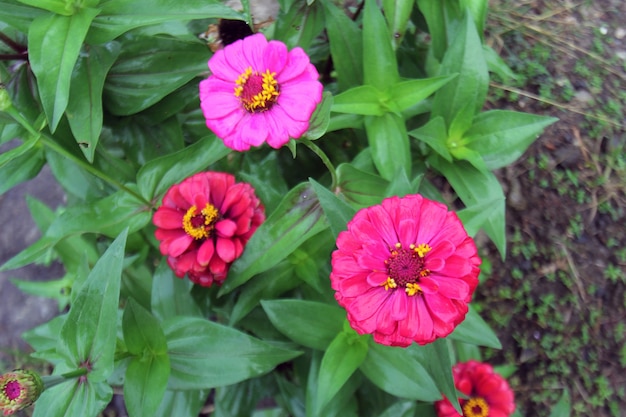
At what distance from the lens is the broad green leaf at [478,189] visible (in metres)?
1.14

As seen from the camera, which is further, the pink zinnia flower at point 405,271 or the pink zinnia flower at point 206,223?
the pink zinnia flower at point 206,223

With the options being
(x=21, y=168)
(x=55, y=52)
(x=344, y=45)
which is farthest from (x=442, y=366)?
(x=21, y=168)

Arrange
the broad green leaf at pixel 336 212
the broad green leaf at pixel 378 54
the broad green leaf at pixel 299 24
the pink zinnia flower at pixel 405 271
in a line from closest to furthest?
1. the pink zinnia flower at pixel 405 271
2. the broad green leaf at pixel 336 212
3. the broad green leaf at pixel 378 54
4. the broad green leaf at pixel 299 24

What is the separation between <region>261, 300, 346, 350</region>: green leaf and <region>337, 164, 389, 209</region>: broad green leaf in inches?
8.5

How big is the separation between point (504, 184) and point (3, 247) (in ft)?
5.41

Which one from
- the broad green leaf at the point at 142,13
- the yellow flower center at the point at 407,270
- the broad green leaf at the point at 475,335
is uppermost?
the broad green leaf at the point at 142,13

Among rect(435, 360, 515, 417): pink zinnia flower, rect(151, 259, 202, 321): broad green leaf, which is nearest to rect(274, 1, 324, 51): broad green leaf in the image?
rect(151, 259, 202, 321): broad green leaf

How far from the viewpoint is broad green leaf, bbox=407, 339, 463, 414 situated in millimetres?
930

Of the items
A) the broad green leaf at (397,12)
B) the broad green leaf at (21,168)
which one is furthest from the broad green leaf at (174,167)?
the broad green leaf at (397,12)

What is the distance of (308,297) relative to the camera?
1229mm

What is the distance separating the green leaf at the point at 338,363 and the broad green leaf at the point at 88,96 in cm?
57

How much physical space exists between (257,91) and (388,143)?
39 centimetres

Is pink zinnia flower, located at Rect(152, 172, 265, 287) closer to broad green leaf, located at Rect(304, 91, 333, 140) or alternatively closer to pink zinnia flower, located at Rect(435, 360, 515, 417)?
broad green leaf, located at Rect(304, 91, 333, 140)

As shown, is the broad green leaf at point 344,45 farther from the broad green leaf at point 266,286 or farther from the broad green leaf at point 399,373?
the broad green leaf at point 399,373
